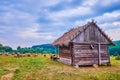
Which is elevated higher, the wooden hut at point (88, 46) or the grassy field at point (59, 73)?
the wooden hut at point (88, 46)

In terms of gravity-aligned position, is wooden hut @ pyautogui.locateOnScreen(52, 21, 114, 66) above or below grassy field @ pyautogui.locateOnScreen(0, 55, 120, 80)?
above

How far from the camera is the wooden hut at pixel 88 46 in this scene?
89.0 ft

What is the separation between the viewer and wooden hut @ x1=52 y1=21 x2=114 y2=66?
2714 centimetres

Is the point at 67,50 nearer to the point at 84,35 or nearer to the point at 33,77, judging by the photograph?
the point at 84,35

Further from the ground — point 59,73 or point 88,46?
point 88,46

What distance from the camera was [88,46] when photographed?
2800 centimetres

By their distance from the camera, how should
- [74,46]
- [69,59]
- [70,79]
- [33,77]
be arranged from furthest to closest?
1. [69,59]
2. [74,46]
3. [33,77]
4. [70,79]

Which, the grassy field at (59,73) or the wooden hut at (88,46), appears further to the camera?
the wooden hut at (88,46)

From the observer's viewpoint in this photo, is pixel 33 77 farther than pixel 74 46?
No

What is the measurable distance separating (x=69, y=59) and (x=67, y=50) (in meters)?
1.79

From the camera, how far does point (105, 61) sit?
2927 centimetres

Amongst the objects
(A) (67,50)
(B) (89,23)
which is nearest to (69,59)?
(A) (67,50)

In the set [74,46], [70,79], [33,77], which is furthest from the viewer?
[74,46]

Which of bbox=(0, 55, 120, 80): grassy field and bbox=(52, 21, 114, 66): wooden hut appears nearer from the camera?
bbox=(0, 55, 120, 80): grassy field
